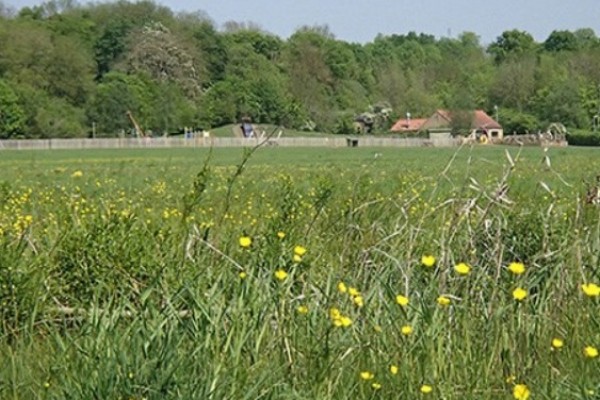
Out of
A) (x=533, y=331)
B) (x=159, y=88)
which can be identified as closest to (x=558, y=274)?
(x=533, y=331)

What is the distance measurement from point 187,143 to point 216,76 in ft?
109

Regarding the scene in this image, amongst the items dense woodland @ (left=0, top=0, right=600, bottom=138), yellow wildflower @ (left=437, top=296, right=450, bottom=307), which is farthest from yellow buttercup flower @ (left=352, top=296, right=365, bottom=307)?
dense woodland @ (left=0, top=0, right=600, bottom=138)

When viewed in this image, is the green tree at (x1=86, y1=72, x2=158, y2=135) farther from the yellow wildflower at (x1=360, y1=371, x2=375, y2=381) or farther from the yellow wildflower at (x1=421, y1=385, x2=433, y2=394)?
Answer: the yellow wildflower at (x1=421, y1=385, x2=433, y2=394)

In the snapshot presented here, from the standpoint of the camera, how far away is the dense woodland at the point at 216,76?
93438mm

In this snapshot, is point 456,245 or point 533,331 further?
point 456,245

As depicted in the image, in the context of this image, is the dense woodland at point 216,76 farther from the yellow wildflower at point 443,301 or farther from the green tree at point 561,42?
the yellow wildflower at point 443,301

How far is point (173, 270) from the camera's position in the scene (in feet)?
14.0

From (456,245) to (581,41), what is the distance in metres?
159

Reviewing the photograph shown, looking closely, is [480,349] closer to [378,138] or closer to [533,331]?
[533,331]

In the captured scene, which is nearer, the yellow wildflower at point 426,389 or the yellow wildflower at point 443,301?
the yellow wildflower at point 426,389

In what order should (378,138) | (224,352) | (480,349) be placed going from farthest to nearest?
1. (378,138)
2. (480,349)
3. (224,352)

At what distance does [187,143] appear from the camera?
83.7 metres

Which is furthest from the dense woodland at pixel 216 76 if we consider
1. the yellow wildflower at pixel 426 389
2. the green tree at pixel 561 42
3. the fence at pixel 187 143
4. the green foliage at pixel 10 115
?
the yellow wildflower at pixel 426 389

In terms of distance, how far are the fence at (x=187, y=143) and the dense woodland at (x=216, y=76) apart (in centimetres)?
385
